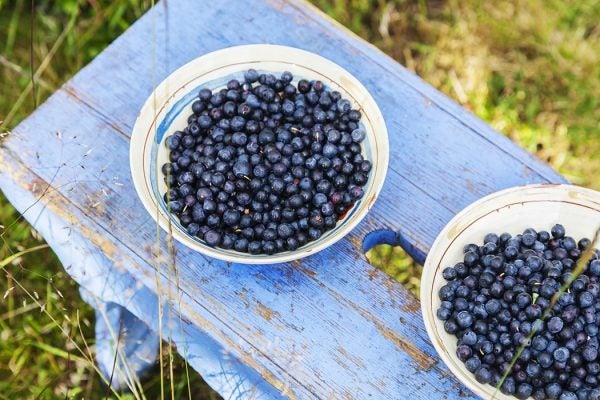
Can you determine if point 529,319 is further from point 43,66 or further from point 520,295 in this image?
point 43,66

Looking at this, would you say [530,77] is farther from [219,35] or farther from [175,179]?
[175,179]

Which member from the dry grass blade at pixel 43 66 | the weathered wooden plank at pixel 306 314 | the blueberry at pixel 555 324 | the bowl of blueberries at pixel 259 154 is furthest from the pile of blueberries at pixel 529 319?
the dry grass blade at pixel 43 66

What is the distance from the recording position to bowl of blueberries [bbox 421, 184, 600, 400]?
1404 millimetres

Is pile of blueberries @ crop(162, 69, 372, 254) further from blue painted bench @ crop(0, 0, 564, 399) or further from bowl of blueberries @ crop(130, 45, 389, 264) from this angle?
blue painted bench @ crop(0, 0, 564, 399)

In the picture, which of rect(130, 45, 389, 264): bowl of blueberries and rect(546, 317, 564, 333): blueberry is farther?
rect(130, 45, 389, 264): bowl of blueberries

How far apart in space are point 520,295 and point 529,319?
55mm

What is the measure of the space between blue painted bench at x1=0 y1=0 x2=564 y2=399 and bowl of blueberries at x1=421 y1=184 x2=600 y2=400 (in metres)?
0.17

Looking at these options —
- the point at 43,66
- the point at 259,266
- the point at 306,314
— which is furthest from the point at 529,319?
the point at 43,66

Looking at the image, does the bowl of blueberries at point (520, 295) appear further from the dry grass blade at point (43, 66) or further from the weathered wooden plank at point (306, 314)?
the dry grass blade at point (43, 66)

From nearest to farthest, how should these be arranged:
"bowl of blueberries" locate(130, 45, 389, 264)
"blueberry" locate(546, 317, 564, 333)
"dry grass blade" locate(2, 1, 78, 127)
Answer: "blueberry" locate(546, 317, 564, 333) < "bowl of blueberries" locate(130, 45, 389, 264) < "dry grass blade" locate(2, 1, 78, 127)

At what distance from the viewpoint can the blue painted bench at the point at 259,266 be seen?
5.37ft

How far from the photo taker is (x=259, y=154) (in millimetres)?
1638

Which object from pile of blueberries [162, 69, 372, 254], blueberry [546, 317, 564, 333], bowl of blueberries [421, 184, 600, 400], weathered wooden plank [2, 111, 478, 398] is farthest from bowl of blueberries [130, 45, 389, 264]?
blueberry [546, 317, 564, 333]

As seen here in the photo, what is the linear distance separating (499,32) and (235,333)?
2042 mm
